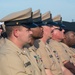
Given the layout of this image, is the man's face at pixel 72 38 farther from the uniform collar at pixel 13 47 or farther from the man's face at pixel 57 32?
the uniform collar at pixel 13 47

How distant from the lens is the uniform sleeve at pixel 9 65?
388 centimetres

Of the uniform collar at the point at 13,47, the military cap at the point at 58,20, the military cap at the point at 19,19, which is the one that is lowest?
the military cap at the point at 58,20

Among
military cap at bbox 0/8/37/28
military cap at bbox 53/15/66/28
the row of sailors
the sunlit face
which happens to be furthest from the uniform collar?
military cap at bbox 53/15/66/28

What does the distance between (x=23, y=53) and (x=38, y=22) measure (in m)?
1.20

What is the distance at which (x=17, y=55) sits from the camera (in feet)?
13.2

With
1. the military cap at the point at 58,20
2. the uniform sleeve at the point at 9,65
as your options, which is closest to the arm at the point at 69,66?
the military cap at the point at 58,20

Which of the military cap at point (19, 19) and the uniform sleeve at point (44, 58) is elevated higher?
the military cap at point (19, 19)

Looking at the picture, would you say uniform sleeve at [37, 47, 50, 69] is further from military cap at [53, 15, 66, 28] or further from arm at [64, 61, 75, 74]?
military cap at [53, 15, 66, 28]

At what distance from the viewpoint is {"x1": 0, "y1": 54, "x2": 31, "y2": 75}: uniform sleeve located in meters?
3.88

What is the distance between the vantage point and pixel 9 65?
388 centimetres

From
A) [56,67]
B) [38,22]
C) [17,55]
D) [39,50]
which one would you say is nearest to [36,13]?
[38,22]

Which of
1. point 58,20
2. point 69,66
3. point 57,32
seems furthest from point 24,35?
point 58,20

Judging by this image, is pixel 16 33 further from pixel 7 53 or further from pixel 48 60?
pixel 48 60

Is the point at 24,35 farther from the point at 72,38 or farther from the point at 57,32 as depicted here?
the point at 72,38
